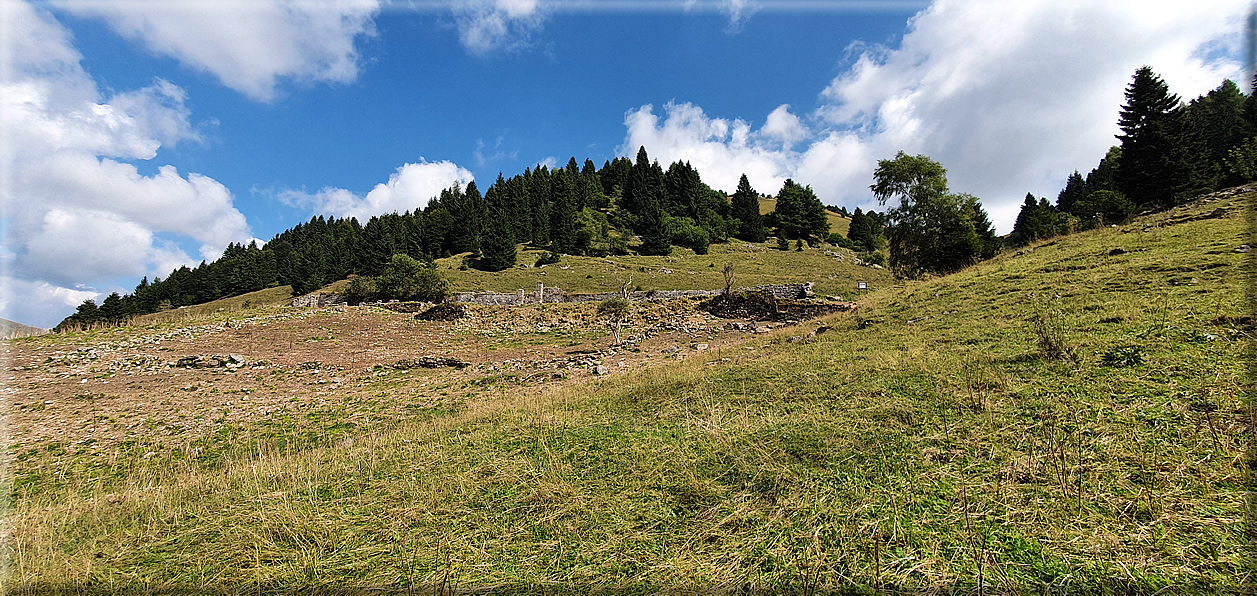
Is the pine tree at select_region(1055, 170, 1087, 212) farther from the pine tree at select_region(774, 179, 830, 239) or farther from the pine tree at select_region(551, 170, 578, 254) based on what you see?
the pine tree at select_region(551, 170, 578, 254)

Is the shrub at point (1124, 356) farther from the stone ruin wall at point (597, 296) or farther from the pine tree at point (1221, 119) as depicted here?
the pine tree at point (1221, 119)

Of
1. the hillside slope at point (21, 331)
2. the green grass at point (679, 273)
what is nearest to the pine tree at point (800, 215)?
the green grass at point (679, 273)

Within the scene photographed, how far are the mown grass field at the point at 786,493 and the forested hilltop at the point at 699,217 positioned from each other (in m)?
20.5

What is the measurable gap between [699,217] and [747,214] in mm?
8787

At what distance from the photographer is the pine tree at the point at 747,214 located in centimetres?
7312

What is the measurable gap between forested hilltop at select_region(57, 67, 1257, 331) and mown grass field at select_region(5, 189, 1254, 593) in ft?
67.2

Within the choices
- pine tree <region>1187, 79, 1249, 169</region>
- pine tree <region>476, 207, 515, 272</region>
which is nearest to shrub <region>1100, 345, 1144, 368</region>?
pine tree <region>476, 207, 515, 272</region>

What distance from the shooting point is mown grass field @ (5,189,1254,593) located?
95.0 inches

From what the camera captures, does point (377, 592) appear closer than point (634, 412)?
Yes

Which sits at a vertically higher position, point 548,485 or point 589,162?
point 589,162

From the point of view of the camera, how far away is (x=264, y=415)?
34.0ft

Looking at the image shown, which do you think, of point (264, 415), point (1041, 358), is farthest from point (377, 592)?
point (264, 415)

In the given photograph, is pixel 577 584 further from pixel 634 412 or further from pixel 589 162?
pixel 589 162

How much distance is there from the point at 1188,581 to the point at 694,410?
4651 mm
